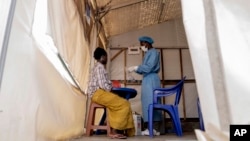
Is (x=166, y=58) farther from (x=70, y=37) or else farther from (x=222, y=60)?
(x=222, y=60)

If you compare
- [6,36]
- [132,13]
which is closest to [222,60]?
[6,36]

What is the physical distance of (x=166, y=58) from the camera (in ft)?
17.3

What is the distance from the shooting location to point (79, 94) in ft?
9.60

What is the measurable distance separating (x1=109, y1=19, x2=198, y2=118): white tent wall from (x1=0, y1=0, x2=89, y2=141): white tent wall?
314 centimetres

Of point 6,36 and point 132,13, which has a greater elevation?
point 132,13

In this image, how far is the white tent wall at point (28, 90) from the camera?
1144 millimetres

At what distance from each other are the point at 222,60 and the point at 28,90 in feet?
3.47

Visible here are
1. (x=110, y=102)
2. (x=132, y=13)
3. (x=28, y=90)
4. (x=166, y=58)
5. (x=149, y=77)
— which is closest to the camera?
(x=28, y=90)

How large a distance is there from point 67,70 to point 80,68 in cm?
51

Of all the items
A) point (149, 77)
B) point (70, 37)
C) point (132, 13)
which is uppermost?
point (132, 13)

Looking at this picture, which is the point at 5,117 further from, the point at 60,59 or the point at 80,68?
the point at 80,68

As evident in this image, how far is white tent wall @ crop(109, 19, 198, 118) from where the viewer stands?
5008mm

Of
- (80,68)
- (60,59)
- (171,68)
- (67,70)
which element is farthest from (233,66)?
(171,68)

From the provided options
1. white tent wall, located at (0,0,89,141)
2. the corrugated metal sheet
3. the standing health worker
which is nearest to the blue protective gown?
the standing health worker
